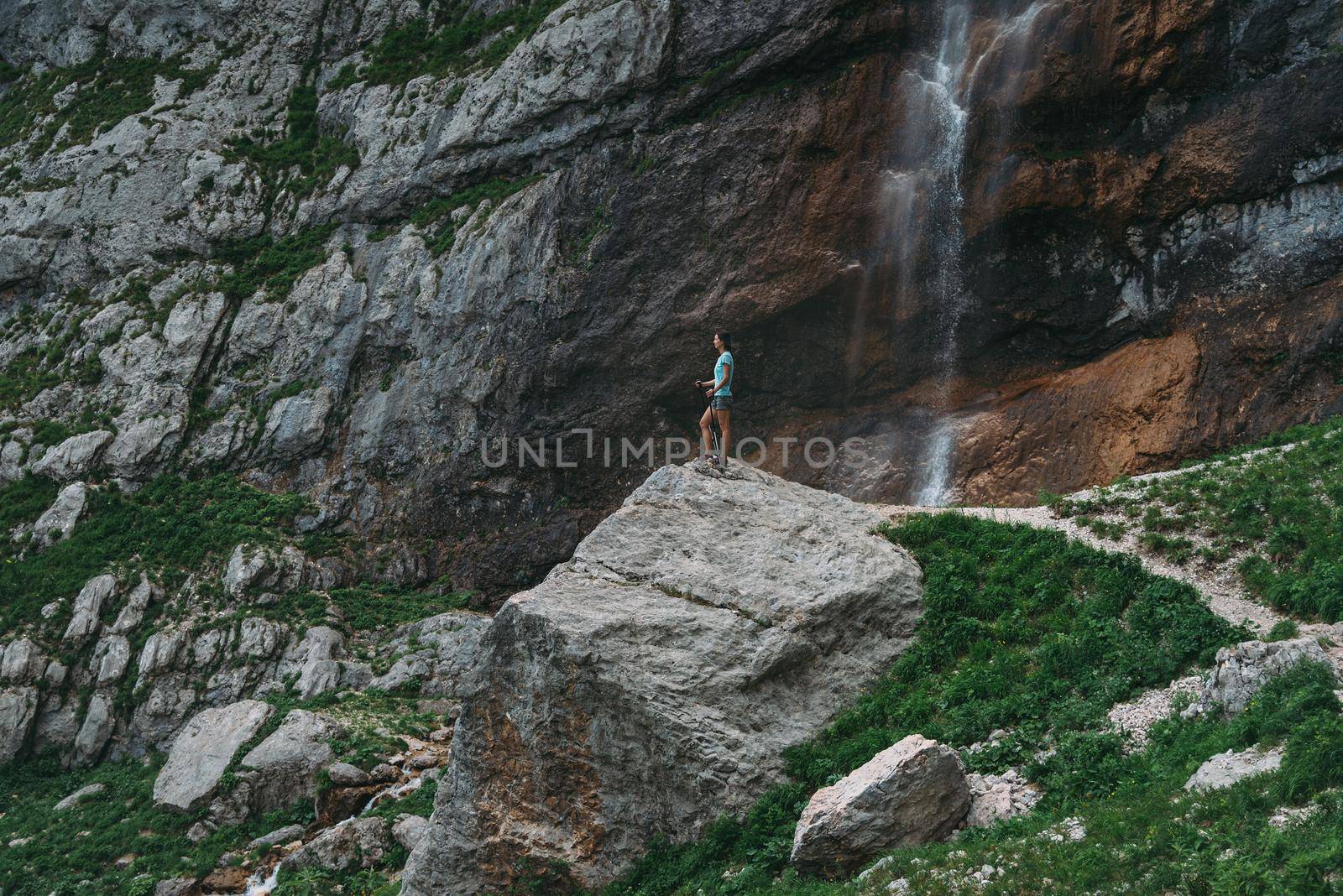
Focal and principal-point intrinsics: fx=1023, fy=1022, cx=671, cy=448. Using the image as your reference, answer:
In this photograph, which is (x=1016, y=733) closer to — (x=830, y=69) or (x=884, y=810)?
(x=884, y=810)

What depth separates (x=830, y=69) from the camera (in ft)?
93.5

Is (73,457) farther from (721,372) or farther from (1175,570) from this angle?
(1175,570)

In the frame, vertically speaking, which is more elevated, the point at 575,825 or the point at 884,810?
the point at 884,810

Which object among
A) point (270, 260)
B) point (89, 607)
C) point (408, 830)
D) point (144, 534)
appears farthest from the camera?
point (270, 260)

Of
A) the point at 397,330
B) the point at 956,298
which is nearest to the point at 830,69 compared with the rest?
the point at 956,298

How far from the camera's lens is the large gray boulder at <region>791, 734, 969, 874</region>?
1151cm

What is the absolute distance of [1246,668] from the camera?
1120cm

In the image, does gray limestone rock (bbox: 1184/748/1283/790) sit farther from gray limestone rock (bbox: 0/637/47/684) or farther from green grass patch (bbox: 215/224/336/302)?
green grass patch (bbox: 215/224/336/302)

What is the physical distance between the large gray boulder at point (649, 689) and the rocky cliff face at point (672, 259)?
11941mm

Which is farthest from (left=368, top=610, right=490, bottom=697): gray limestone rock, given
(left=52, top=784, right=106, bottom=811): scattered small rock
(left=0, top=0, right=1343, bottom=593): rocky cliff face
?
(left=52, top=784, right=106, bottom=811): scattered small rock

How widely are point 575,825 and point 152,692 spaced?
57.2 ft

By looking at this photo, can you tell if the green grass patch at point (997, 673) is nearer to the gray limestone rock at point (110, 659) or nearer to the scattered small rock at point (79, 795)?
the scattered small rock at point (79, 795)

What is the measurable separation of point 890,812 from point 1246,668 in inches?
166

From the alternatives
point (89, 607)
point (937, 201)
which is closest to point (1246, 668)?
point (937, 201)
